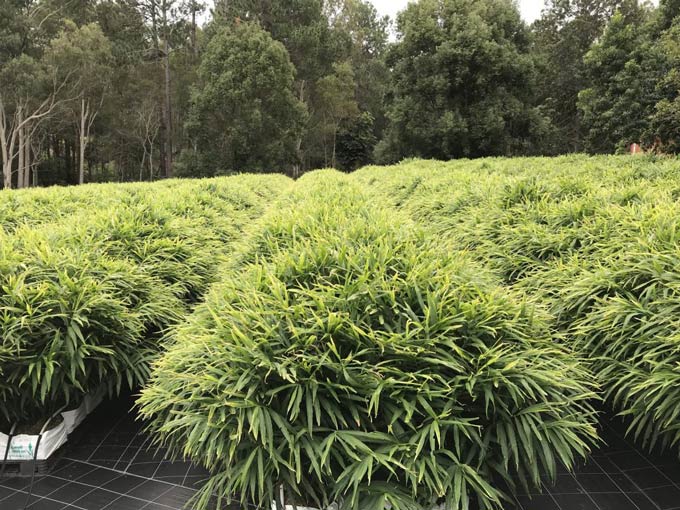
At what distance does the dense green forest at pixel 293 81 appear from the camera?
1404cm

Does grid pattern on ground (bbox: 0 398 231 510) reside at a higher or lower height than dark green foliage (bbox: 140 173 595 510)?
lower

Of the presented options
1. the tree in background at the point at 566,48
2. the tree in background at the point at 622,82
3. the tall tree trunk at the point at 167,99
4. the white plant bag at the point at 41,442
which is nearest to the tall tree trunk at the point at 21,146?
the tall tree trunk at the point at 167,99

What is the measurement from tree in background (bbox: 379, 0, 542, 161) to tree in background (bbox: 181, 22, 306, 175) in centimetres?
450

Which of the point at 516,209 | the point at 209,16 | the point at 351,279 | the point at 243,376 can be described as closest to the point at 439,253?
the point at 351,279

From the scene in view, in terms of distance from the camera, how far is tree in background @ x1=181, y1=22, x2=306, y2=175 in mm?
16766

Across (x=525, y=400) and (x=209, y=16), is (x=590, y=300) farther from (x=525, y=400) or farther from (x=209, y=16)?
(x=209, y=16)

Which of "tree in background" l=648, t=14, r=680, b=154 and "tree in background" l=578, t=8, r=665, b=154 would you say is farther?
"tree in background" l=578, t=8, r=665, b=154

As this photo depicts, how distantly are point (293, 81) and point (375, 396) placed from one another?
1895 cm

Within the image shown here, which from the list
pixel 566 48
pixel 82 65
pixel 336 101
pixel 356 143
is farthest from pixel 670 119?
pixel 356 143

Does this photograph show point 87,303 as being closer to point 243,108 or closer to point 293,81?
point 243,108

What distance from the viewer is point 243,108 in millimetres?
17047

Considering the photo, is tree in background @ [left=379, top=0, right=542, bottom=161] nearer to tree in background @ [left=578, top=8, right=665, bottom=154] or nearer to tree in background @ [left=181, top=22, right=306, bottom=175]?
tree in background @ [left=578, top=8, right=665, bottom=154]

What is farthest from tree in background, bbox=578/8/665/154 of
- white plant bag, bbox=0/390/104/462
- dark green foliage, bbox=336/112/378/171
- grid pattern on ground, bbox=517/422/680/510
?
dark green foliage, bbox=336/112/378/171

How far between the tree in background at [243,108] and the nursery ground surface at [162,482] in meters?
16.1
